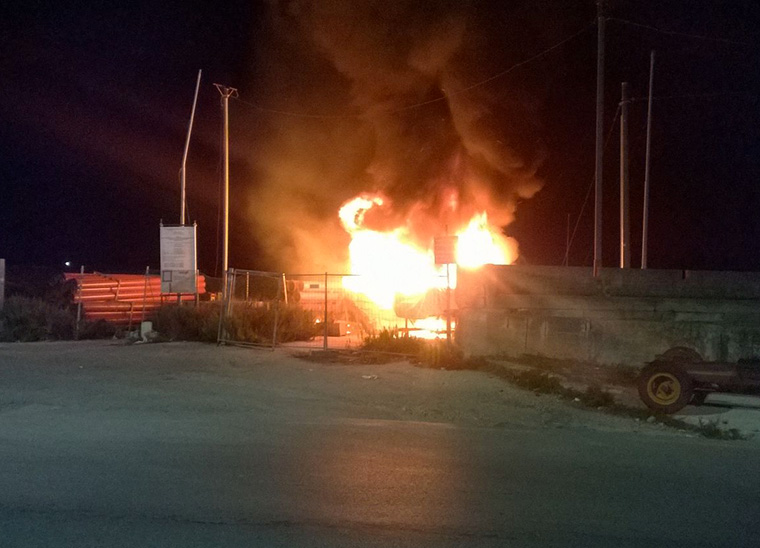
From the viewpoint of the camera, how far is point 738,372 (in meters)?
11.2

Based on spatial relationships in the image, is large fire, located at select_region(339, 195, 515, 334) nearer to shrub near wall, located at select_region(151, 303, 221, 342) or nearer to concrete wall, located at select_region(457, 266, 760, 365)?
shrub near wall, located at select_region(151, 303, 221, 342)

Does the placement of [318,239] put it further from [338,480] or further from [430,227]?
[338,480]

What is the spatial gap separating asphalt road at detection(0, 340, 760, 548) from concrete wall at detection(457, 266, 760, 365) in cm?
529

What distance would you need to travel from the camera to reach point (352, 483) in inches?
283

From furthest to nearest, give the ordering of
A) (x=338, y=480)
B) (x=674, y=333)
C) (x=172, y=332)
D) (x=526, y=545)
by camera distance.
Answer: (x=172, y=332) < (x=674, y=333) < (x=338, y=480) < (x=526, y=545)

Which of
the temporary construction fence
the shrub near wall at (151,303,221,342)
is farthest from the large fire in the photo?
the shrub near wall at (151,303,221,342)

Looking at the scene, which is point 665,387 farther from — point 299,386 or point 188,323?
point 188,323

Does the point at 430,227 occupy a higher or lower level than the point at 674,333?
higher

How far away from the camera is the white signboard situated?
2258cm

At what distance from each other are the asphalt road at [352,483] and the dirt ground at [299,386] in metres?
0.76

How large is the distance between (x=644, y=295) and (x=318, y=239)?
26638 millimetres

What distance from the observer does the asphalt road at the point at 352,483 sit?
19.0 feet

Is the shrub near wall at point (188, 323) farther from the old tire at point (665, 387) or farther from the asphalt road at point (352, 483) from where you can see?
the old tire at point (665, 387)

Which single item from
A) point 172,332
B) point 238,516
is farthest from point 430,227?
point 238,516
